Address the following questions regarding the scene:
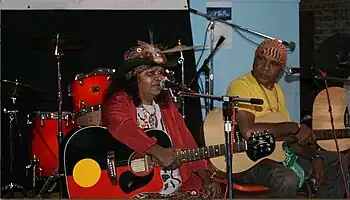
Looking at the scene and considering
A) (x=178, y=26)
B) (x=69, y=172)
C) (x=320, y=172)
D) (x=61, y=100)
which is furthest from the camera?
(x=178, y=26)

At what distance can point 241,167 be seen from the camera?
172 inches

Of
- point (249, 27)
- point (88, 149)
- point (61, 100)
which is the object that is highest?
point (249, 27)

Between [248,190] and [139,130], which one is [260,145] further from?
[139,130]

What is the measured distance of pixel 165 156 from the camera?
419 centimetres

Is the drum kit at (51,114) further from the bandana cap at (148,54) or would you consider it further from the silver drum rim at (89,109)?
the bandana cap at (148,54)

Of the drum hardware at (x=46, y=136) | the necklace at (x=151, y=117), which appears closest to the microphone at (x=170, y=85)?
the necklace at (x=151, y=117)

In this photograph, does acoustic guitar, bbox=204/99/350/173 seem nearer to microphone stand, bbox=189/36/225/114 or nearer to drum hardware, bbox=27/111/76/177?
microphone stand, bbox=189/36/225/114

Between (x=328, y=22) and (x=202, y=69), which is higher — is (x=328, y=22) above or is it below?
above

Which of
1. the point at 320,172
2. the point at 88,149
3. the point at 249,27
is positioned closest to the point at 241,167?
the point at 320,172

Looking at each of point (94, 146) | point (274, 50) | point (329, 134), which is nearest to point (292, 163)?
point (329, 134)

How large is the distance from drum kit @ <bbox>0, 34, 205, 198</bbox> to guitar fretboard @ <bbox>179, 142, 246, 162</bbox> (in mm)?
734

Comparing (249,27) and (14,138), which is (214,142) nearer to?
(249,27)

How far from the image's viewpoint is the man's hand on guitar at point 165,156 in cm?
418

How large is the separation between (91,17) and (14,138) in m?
1.15
